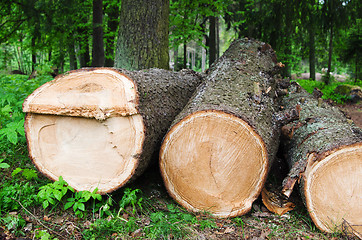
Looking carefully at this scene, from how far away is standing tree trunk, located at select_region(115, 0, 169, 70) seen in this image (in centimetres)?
405

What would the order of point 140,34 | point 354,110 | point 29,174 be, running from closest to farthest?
1. point 29,174
2. point 140,34
3. point 354,110

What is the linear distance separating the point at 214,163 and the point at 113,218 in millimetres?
994

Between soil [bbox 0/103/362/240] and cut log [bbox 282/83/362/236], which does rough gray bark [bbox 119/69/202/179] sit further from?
cut log [bbox 282/83/362/236]

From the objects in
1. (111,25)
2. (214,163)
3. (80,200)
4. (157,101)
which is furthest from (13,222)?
(111,25)

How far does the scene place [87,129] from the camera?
7.71ft

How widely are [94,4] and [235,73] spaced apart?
4622mm

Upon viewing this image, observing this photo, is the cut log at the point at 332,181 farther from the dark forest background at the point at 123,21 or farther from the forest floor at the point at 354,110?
the forest floor at the point at 354,110

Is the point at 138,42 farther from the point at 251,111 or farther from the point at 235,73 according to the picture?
the point at 251,111

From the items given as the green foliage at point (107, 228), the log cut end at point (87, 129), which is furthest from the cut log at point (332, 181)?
the log cut end at point (87, 129)

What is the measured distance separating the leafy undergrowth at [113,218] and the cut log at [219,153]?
0.18m

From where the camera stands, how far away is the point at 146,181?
113 inches

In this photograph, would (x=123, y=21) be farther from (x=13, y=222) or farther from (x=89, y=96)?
(x=13, y=222)

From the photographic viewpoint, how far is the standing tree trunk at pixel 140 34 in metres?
4.05

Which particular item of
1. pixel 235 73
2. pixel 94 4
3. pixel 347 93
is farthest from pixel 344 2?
pixel 94 4
